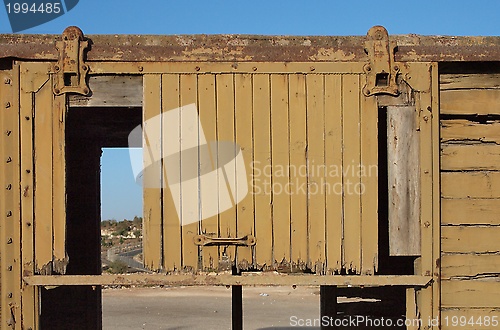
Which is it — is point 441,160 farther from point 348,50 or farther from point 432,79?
point 348,50

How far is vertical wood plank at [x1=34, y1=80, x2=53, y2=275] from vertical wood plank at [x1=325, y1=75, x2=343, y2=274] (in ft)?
6.31

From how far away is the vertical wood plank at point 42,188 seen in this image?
12.3ft

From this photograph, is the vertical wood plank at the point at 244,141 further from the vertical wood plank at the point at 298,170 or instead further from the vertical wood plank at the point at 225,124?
the vertical wood plank at the point at 298,170

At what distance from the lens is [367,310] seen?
6.34 m

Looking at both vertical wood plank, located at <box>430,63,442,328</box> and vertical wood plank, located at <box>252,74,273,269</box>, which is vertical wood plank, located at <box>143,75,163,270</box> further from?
vertical wood plank, located at <box>430,63,442,328</box>

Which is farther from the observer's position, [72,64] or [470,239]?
[470,239]

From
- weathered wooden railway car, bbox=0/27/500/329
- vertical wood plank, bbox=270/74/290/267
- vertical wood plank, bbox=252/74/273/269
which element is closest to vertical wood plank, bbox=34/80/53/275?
weathered wooden railway car, bbox=0/27/500/329

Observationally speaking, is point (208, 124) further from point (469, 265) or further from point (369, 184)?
point (469, 265)

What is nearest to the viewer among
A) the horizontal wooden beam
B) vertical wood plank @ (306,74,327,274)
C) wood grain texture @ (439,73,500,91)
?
the horizontal wooden beam

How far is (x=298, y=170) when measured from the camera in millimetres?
3811

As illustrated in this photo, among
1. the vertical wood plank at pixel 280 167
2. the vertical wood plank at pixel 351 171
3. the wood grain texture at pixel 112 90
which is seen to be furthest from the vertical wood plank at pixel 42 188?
the vertical wood plank at pixel 351 171

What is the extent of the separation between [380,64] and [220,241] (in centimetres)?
166

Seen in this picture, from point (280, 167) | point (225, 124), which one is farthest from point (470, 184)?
point (225, 124)

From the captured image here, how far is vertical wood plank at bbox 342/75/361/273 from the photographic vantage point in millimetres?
3797
